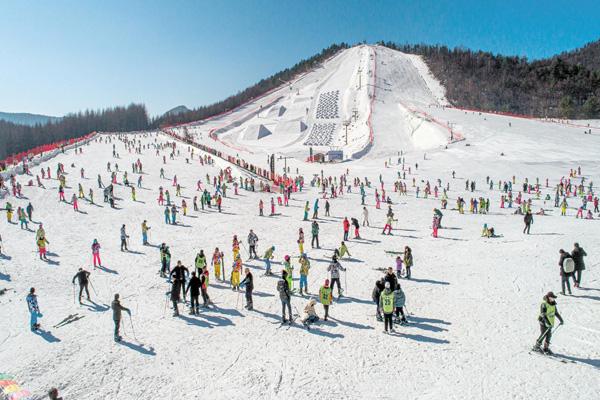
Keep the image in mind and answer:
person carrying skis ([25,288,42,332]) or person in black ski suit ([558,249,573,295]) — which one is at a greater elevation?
person in black ski suit ([558,249,573,295])

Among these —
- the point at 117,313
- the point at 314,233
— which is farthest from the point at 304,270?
the point at 314,233

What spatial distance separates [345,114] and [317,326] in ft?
225

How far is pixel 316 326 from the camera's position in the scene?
27.0ft

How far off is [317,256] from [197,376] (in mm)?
7317

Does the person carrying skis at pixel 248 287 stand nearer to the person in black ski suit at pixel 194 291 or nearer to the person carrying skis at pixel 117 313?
the person in black ski suit at pixel 194 291

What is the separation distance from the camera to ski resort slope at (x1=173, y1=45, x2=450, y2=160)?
180ft

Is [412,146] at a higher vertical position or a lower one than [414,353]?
higher

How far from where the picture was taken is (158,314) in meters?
9.05

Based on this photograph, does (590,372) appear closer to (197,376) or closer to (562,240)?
(197,376)

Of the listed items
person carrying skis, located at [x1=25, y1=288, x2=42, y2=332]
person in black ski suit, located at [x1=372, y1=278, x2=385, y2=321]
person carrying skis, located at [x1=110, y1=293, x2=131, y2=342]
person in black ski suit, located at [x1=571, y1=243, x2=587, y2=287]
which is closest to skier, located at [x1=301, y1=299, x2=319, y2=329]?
person in black ski suit, located at [x1=372, y1=278, x2=385, y2=321]

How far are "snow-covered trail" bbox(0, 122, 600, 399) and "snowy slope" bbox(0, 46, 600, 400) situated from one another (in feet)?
0.11

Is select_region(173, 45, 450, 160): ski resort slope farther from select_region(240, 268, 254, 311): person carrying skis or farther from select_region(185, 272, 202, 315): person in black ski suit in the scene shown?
select_region(185, 272, 202, 315): person in black ski suit

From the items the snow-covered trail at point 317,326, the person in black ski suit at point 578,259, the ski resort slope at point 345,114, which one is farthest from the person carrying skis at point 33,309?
the ski resort slope at point 345,114

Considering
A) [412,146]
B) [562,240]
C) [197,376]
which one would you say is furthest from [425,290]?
[412,146]
